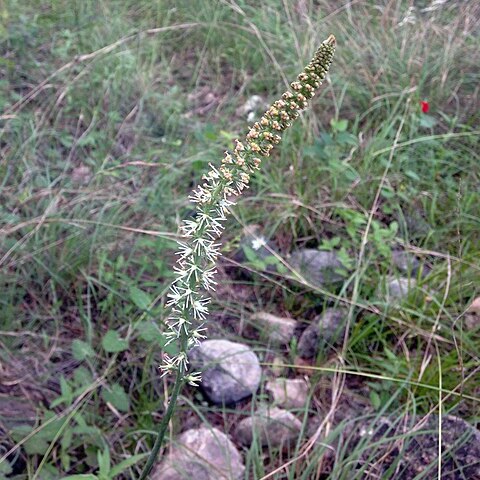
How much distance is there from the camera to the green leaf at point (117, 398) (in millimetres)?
2482

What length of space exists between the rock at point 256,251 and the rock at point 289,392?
559mm

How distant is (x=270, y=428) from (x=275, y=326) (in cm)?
58

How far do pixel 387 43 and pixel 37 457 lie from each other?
3.70 metres

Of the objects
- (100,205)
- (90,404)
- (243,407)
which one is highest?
(100,205)

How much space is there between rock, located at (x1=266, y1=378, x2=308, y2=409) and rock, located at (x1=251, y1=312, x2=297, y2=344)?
244 mm

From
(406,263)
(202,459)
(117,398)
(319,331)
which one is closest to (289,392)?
(319,331)

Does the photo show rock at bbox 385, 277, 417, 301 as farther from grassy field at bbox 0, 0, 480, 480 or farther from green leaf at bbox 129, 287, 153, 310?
green leaf at bbox 129, 287, 153, 310

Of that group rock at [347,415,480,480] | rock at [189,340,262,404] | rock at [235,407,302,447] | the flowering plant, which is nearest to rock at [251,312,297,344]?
rock at [189,340,262,404]

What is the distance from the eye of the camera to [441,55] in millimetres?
4586

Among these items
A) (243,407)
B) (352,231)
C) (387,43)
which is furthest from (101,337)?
(387,43)

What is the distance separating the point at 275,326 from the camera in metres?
3.00

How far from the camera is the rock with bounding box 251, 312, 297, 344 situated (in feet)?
9.75

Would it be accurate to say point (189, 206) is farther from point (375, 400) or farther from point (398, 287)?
point (375, 400)

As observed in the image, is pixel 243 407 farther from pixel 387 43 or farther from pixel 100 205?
pixel 387 43
